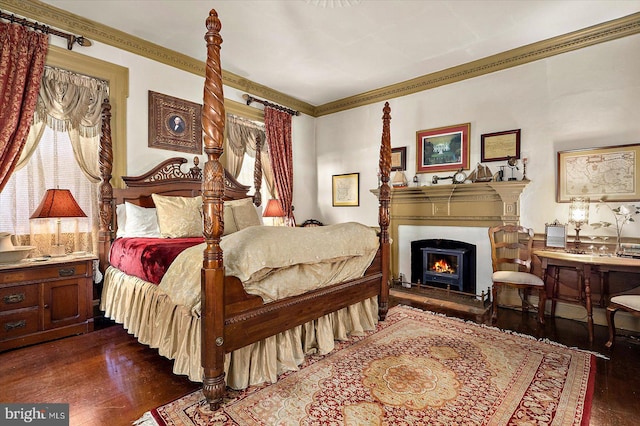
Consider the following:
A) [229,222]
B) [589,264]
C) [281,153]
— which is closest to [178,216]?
[229,222]

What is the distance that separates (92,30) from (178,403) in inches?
150

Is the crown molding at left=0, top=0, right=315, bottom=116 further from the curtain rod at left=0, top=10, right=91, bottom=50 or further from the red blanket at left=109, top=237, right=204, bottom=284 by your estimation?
the red blanket at left=109, top=237, right=204, bottom=284

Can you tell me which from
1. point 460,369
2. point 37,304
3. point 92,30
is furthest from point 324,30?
Answer: point 37,304

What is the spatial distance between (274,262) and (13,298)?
233 cm

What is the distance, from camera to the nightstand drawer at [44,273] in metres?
2.61

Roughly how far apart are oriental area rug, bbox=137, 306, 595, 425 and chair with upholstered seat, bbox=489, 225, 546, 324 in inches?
27.2

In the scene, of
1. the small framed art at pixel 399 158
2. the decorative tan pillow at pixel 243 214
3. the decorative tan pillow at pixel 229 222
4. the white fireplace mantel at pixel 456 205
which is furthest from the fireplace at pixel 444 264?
the decorative tan pillow at pixel 229 222

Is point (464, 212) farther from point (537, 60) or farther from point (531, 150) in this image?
point (537, 60)

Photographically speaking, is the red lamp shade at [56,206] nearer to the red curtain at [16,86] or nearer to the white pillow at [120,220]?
the red curtain at [16,86]

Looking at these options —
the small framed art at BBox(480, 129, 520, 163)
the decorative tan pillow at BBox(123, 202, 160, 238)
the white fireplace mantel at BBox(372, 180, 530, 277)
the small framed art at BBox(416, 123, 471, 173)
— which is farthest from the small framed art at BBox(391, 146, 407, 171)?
the decorative tan pillow at BBox(123, 202, 160, 238)

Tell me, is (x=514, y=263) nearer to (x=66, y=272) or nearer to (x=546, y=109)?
(x=546, y=109)

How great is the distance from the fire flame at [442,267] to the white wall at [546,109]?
1.13 meters

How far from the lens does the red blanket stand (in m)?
2.45

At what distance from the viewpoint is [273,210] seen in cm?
505
